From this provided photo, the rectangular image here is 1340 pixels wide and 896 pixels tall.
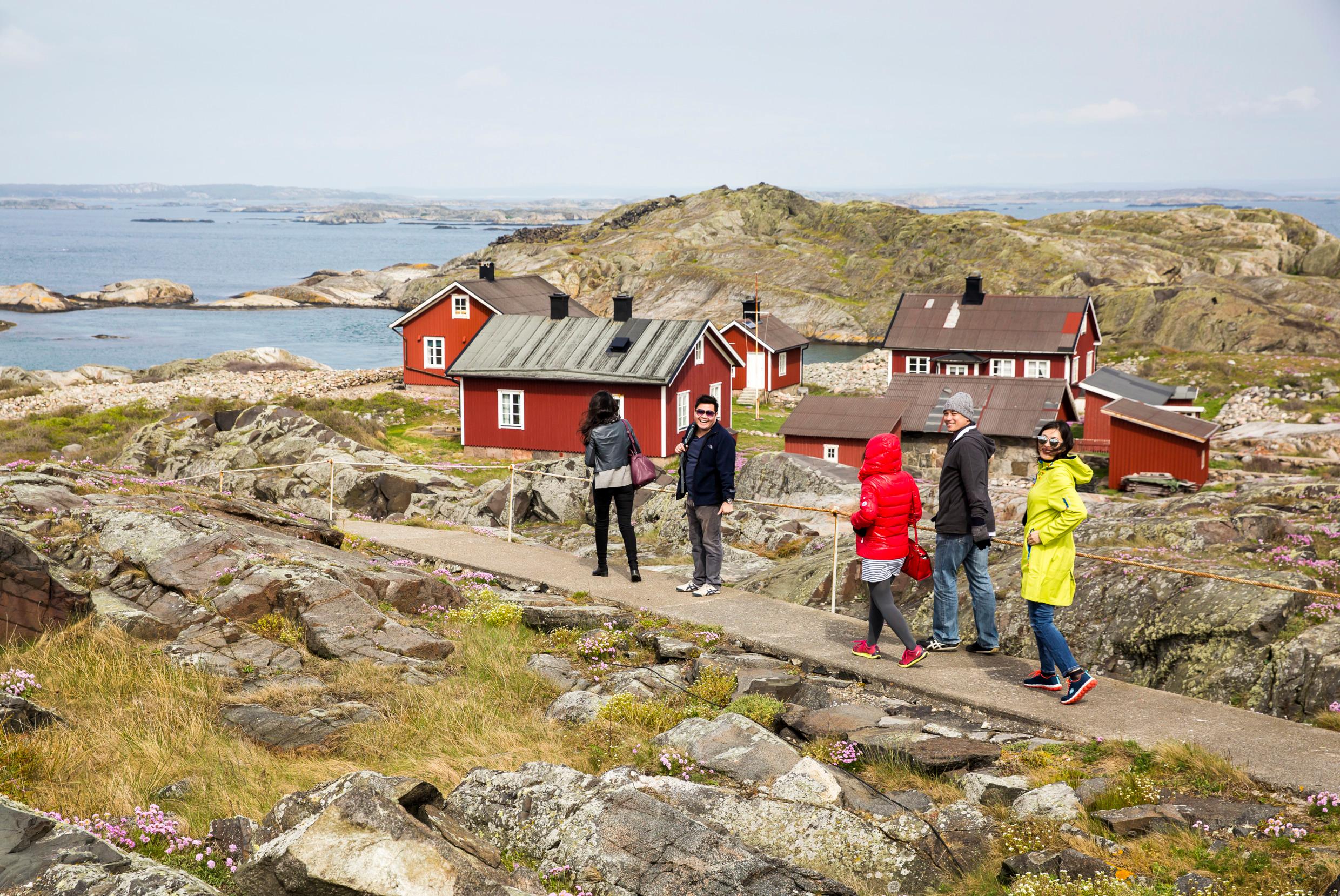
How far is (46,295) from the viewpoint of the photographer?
106188 mm

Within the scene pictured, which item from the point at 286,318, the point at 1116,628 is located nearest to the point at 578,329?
the point at 1116,628

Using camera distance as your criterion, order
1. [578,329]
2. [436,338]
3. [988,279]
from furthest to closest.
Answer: [988,279], [436,338], [578,329]

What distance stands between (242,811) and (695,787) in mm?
2491

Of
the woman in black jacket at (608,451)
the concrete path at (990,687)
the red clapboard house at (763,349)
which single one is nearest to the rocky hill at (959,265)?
the red clapboard house at (763,349)

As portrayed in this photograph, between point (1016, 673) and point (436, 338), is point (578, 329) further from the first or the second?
point (1016, 673)

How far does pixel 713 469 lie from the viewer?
34.6 ft

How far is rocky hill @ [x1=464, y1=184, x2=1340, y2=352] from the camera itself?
233 ft

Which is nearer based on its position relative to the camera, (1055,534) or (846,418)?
(1055,534)

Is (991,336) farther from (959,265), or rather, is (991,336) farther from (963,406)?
(959,265)

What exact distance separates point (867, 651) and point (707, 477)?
8.67ft

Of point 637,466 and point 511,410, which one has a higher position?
point 637,466

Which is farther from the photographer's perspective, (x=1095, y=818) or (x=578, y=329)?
(x=578, y=329)

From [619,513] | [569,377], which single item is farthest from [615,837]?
[569,377]

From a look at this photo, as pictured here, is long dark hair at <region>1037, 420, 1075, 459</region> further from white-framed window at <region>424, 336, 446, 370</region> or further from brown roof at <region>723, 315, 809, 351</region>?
brown roof at <region>723, 315, 809, 351</region>
